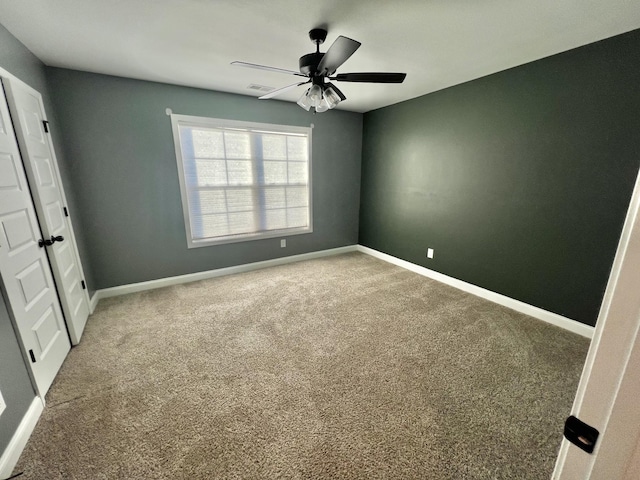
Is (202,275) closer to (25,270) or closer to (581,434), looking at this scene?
(25,270)

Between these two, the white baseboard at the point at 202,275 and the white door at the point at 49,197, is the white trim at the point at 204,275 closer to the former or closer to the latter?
the white baseboard at the point at 202,275

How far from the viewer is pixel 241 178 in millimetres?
3580

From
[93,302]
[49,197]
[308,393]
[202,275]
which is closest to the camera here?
[308,393]

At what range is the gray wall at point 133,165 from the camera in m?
2.66

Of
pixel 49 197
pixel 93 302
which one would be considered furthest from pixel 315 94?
pixel 93 302

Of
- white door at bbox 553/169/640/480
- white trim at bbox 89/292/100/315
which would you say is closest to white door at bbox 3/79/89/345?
white trim at bbox 89/292/100/315

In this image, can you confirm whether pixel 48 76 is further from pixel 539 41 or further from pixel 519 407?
pixel 519 407

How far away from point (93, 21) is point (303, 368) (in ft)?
9.27

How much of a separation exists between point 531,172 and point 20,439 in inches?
164

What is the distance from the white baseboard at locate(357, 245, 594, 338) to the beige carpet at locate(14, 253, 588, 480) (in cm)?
12

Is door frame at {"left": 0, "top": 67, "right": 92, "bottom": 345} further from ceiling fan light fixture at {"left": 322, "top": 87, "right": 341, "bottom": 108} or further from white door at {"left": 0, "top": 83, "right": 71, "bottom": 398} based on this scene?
ceiling fan light fixture at {"left": 322, "top": 87, "right": 341, "bottom": 108}

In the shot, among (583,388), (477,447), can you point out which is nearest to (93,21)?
(583,388)

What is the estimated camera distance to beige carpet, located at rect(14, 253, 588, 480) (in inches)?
51.2

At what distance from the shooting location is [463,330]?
2387 millimetres
